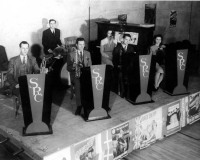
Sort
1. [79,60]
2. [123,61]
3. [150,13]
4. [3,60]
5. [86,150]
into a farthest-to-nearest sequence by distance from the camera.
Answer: [150,13] → [3,60] → [123,61] → [79,60] → [86,150]

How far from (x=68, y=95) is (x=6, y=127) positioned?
174cm

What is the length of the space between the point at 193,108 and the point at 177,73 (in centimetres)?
84

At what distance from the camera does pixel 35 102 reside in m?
3.87

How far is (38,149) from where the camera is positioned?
3555mm

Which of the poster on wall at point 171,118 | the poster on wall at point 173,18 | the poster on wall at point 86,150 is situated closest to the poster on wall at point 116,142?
the poster on wall at point 86,150

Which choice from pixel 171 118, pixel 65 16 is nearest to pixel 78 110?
pixel 171 118

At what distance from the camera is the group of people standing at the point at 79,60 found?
14.9ft

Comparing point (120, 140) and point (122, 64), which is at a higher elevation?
point (122, 64)

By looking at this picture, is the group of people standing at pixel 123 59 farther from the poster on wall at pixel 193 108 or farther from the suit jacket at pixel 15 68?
the suit jacket at pixel 15 68

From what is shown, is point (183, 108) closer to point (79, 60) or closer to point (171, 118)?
point (171, 118)

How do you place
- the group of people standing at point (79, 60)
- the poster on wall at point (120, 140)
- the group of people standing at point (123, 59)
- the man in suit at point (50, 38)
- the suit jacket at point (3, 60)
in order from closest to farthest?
the poster on wall at point (120, 140), the group of people standing at point (79, 60), the group of people standing at point (123, 59), the suit jacket at point (3, 60), the man in suit at point (50, 38)

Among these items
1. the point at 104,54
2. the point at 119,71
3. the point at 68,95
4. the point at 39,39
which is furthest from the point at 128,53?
the point at 39,39

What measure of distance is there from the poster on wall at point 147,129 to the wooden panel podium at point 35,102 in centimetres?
139

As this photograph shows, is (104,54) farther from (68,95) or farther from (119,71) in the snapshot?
(68,95)
